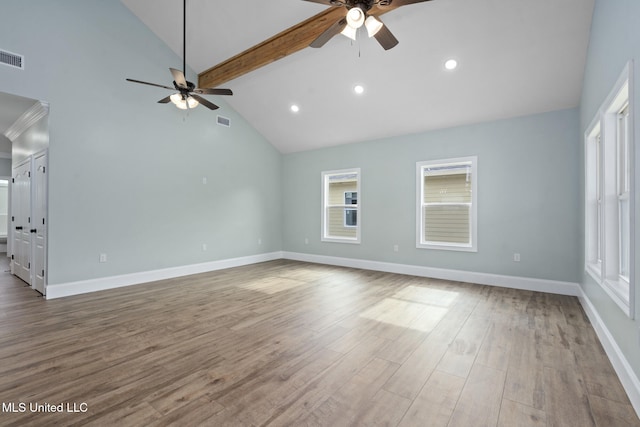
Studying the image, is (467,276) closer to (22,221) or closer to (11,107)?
(11,107)

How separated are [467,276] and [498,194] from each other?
1.54 m

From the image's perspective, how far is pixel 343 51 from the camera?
15.0 ft

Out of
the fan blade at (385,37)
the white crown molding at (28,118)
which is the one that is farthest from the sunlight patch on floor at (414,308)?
the white crown molding at (28,118)

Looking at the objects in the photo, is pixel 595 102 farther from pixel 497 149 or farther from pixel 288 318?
pixel 288 318

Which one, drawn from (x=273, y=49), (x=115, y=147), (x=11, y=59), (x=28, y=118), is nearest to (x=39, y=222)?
(x=115, y=147)

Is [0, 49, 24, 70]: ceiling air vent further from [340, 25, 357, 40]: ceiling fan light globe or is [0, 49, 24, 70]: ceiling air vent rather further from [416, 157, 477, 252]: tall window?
[416, 157, 477, 252]: tall window

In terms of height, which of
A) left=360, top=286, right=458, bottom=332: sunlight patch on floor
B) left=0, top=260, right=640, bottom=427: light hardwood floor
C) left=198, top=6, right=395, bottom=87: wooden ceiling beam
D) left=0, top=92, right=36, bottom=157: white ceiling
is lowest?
left=0, top=260, right=640, bottom=427: light hardwood floor

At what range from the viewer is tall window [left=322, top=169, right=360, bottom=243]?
22.4 ft

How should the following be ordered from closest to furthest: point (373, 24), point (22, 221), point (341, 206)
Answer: point (373, 24) < point (22, 221) < point (341, 206)

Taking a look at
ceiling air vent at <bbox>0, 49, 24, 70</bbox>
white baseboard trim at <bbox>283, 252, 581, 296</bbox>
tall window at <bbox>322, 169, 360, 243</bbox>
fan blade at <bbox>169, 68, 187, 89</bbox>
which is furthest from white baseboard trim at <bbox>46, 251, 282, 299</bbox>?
fan blade at <bbox>169, 68, 187, 89</bbox>

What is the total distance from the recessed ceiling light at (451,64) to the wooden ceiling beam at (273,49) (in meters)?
1.38

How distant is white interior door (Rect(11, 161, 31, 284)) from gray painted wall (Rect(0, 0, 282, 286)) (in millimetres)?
1178

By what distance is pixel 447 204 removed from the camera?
18.2ft

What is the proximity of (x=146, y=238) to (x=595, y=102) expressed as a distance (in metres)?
6.65
